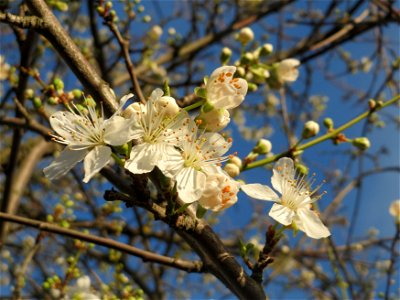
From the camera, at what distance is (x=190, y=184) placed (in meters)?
1.18

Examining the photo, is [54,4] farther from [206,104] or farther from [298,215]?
[298,215]

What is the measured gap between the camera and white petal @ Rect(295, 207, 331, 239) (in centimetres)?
132

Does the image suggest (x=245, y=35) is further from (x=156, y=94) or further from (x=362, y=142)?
(x=156, y=94)

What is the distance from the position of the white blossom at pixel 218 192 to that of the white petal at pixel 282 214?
5.8 inches

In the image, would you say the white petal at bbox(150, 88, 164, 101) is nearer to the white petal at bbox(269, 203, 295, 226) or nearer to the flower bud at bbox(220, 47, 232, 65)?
the white petal at bbox(269, 203, 295, 226)

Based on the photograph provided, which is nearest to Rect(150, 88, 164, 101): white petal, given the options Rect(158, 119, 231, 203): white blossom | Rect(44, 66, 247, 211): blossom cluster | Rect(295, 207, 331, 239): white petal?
Rect(44, 66, 247, 211): blossom cluster

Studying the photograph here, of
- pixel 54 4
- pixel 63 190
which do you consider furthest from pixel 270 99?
pixel 54 4

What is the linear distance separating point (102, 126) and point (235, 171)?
0.48 meters

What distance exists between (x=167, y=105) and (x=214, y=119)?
0.48 feet

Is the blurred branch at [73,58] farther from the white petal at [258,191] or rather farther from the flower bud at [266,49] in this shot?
the flower bud at [266,49]

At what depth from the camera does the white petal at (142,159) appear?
3.59 feet

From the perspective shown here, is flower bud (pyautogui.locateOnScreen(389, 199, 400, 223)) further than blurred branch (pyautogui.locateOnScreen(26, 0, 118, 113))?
Yes

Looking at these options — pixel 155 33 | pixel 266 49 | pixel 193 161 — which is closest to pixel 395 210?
pixel 266 49

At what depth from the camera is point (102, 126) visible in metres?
1.21
